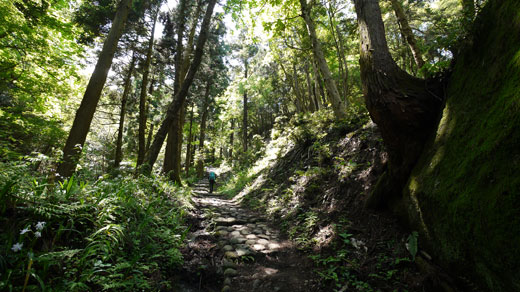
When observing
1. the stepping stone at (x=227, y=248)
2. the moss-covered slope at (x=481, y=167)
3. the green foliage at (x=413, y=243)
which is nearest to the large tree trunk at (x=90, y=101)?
the stepping stone at (x=227, y=248)

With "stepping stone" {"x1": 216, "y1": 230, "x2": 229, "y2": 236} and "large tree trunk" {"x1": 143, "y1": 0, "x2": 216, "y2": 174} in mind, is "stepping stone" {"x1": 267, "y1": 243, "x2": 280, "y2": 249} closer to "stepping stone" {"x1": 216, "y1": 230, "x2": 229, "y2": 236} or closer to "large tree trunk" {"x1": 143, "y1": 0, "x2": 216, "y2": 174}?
"stepping stone" {"x1": 216, "y1": 230, "x2": 229, "y2": 236}

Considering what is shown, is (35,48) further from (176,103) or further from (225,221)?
(225,221)

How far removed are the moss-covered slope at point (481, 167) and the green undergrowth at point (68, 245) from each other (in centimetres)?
327

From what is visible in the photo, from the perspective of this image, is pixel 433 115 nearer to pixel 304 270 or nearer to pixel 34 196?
pixel 304 270

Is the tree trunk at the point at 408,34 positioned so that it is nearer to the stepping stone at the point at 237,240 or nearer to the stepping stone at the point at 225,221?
the stepping stone at the point at 237,240

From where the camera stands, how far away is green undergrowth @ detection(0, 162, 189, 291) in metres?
1.85

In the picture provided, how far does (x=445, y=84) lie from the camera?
124 inches

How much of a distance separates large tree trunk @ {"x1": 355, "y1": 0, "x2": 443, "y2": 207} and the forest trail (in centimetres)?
195

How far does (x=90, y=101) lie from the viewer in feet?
18.0

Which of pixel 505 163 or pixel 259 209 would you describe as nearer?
pixel 505 163

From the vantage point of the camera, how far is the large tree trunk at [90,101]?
5.01 meters

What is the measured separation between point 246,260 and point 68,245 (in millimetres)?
2633

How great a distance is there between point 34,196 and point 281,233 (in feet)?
14.7

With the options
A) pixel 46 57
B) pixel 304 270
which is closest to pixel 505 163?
pixel 304 270
